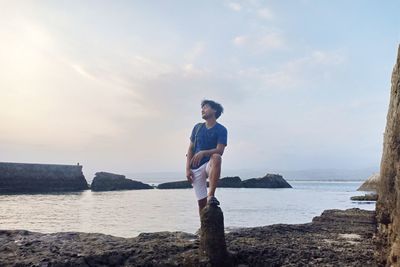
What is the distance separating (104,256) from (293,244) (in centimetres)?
286

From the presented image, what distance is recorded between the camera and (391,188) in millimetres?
4184

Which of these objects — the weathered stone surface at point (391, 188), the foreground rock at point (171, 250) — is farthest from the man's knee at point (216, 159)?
the weathered stone surface at point (391, 188)

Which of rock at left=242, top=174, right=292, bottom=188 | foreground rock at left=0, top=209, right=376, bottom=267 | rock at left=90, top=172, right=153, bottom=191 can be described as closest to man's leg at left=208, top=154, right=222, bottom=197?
foreground rock at left=0, top=209, right=376, bottom=267

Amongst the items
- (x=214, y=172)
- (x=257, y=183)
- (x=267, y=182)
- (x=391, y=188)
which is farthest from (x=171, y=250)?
(x=267, y=182)

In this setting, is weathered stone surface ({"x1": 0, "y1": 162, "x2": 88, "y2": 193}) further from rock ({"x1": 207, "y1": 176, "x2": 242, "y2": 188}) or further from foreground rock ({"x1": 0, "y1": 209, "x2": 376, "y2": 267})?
foreground rock ({"x1": 0, "y1": 209, "x2": 376, "y2": 267})

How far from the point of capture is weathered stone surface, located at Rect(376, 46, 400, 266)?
3927 millimetres

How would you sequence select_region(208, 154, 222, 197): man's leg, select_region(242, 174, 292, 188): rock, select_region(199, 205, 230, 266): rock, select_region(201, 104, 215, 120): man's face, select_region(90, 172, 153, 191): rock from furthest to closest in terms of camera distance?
select_region(242, 174, 292, 188): rock, select_region(90, 172, 153, 191): rock, select_region(201, 104, 215, 120): man's face, select_region(208, 154, 222, 197): man's leg, select_region(199, 205, 230, 266): rock

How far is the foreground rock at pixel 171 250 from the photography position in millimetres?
5410

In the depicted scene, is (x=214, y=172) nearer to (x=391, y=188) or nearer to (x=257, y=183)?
(x=391, y=188)

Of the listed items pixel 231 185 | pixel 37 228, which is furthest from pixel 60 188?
pixel 37 228

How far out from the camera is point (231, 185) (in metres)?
69.5

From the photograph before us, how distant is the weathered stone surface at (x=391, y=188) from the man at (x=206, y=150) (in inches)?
84.5

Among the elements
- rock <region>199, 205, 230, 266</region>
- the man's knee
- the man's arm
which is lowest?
rock <region>199, 205, 230, 266</region>

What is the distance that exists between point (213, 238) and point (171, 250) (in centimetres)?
85
